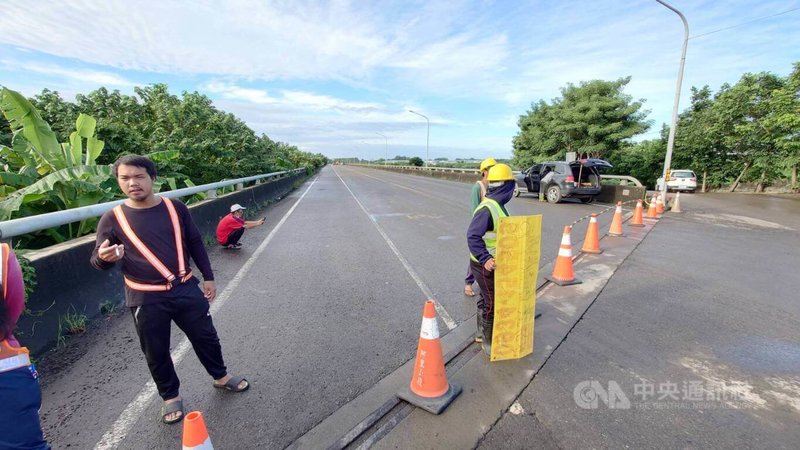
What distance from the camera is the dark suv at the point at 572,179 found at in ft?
47.2

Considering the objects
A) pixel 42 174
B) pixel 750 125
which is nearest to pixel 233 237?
pixel 42 174

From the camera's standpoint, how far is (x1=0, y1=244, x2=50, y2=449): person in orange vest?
156cm

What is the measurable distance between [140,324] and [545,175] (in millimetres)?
15589

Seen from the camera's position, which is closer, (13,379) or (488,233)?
(13,379)

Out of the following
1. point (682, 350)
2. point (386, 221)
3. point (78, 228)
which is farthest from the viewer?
point (386, 221)

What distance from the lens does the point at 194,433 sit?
165 centimetres

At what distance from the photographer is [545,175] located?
15.7m

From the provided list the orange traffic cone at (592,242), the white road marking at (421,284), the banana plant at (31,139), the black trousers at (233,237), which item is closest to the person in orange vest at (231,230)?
the black trousers at (233,237)

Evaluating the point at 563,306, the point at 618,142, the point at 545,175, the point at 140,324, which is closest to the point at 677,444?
the point at 563,306

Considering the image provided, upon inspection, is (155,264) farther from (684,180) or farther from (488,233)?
(684,180)

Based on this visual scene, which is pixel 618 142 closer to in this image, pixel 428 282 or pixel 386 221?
pixel 386 221

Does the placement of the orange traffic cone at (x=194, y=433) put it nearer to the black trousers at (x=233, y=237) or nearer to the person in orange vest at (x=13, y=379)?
the person in orange vest at (x=13, y=379)

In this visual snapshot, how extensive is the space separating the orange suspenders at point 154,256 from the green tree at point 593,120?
88.4 ft

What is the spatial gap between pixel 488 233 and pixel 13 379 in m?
3.09
